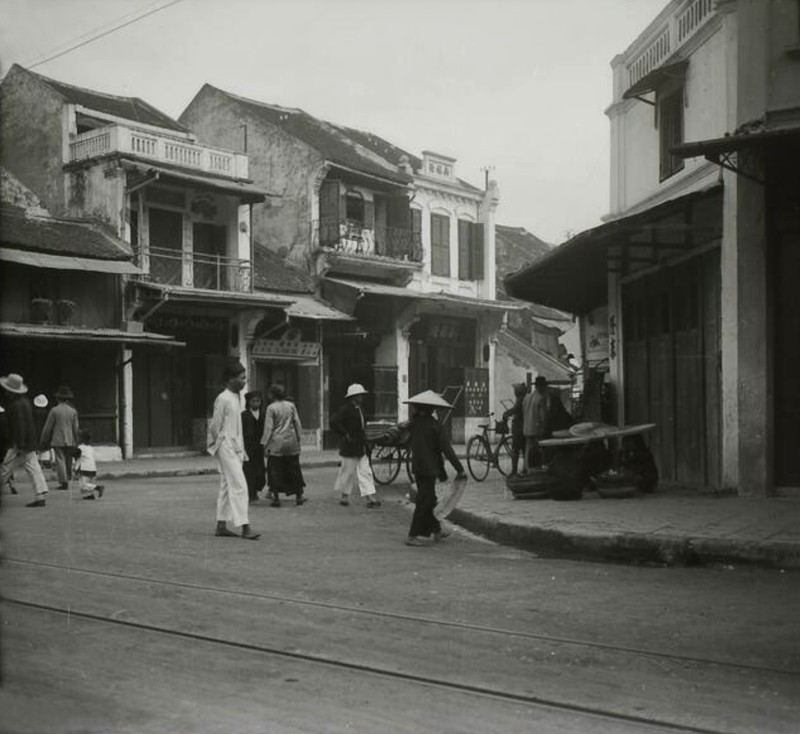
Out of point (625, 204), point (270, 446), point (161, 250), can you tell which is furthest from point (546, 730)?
point (161, 250)

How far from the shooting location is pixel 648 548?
9.33 metres

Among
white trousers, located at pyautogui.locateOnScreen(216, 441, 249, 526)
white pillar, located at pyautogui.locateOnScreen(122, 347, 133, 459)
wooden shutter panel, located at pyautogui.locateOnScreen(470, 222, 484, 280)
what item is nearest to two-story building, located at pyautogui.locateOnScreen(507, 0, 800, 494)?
white trousers, located at pyautogui.locateOnScreen(216, 441, 249, 526)

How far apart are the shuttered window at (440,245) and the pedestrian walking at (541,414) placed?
20.6 meters

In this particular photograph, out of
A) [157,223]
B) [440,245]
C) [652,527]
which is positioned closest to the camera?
[652,527]

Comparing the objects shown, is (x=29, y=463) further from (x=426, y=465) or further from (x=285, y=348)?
(x=285, y=348)

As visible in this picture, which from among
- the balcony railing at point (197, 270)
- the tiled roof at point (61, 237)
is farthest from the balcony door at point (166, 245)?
the tiled roof at point (61, 237)

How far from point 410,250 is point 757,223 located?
23.3 meters

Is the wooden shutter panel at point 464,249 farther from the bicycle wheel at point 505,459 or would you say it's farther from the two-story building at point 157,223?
the bicycle wheel at point 505,459

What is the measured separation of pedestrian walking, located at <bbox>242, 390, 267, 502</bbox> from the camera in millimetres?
14816

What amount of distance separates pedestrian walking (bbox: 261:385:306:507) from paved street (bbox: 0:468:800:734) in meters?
3.95

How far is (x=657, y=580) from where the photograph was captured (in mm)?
8305

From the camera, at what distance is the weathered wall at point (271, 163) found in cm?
3356

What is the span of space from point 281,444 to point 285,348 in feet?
58.0

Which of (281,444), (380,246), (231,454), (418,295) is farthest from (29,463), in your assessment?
(380,246)
